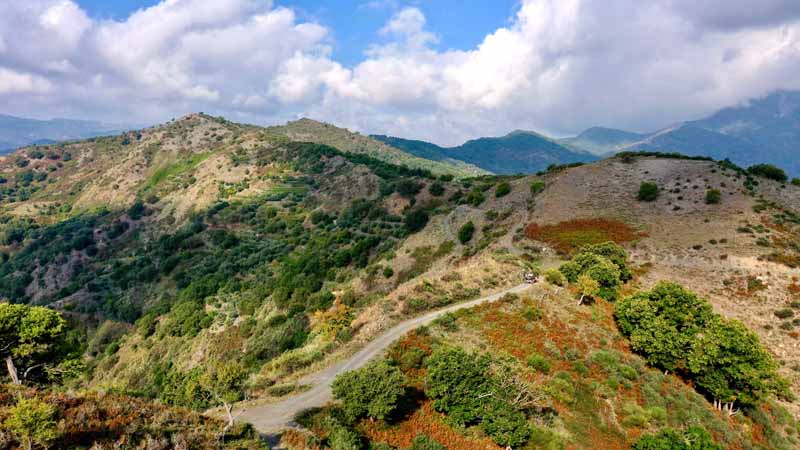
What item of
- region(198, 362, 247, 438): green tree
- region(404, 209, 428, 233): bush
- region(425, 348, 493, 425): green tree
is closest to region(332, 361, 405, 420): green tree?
region(425, 348, 493, 425): green tree

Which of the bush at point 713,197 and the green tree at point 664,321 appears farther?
the bush at point 713,197

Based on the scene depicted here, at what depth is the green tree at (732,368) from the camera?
109 feet

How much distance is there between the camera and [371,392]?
23.3m

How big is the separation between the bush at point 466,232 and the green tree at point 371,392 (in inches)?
2065

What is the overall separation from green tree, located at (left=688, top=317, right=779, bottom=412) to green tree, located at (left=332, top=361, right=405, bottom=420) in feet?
95.9

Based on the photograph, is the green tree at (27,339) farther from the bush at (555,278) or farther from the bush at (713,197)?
the bush at (713,197)

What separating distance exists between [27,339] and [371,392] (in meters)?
24.3

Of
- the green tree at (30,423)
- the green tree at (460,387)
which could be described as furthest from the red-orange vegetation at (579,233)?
the green tree at (30,423)

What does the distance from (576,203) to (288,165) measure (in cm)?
12333

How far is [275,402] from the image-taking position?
28.0m

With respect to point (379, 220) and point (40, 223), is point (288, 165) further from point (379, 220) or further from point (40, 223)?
point (40, 223)

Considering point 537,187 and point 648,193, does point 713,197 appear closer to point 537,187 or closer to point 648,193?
point 648,193

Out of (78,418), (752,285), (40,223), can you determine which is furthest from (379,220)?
(40,223)

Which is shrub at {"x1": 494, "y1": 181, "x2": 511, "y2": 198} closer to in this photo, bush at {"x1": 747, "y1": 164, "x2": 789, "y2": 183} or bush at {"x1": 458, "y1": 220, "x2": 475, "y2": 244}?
bush at {"x1": 458, "y1": 220, "x2": 475, "y2": 244}
